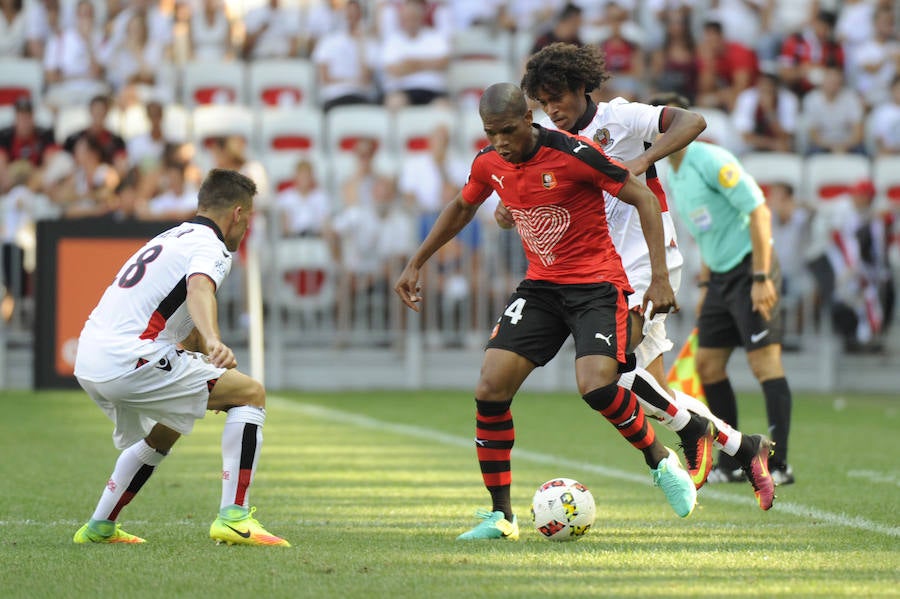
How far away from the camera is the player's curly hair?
271 inches

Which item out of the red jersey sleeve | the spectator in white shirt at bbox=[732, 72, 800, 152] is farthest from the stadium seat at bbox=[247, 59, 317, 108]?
the red jersey sleeve

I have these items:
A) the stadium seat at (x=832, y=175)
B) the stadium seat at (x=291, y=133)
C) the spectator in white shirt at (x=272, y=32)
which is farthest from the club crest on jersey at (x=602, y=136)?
the spectator in white shirt at (x=272, y=32)

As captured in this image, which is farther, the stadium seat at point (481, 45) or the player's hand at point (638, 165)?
the stadium seat at point (481, 45)

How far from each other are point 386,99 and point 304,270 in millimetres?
3335

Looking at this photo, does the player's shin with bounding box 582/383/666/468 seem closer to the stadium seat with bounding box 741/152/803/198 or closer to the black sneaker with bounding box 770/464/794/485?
the black sneaker with bounding box 770/464/794/485

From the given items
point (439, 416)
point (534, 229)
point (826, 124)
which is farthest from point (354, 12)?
point (534, 229)

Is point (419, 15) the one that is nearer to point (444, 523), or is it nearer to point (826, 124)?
point (826, 124)

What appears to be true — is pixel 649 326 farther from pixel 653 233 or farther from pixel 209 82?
pixel 209 82

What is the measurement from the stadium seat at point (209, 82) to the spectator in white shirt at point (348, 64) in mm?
1073

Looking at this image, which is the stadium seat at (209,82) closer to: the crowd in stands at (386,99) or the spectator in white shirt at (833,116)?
the crowd in stands at (386,99)

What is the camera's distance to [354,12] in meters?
19.0

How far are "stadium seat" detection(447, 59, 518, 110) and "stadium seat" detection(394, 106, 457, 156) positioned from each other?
1.00 m

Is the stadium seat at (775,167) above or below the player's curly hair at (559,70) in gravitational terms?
below

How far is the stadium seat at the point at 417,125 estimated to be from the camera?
1811 centimetres
